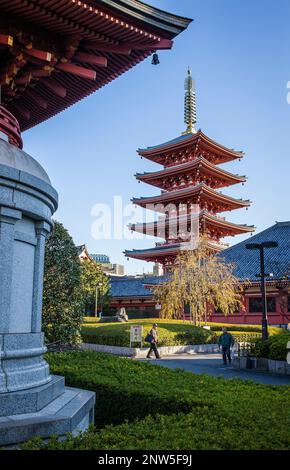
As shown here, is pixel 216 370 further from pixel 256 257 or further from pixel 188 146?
pixel 188 146

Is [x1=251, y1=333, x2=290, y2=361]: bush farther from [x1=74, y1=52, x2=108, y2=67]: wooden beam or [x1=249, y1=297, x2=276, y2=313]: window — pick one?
[x1=249, y1=297, x2=276, y2=313]: window

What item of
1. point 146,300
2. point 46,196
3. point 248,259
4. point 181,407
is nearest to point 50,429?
point 181,407

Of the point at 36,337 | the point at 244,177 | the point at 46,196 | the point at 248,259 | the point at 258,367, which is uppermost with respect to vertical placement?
the point at 244,177

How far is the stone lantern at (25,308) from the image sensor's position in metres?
5.47

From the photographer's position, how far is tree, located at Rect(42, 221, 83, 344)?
1535 cm

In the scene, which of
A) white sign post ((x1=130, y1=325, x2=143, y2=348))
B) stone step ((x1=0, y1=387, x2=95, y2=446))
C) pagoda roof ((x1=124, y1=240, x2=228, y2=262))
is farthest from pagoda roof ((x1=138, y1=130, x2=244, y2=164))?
stone step ((x1=0, y1=387, x2=95, y2=446))

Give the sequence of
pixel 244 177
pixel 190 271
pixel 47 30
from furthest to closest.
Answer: pixel 244 177
pixel 190 271
pixel 47 30

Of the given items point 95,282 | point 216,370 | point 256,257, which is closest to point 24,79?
Result: point 216,370

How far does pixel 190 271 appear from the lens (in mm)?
30000

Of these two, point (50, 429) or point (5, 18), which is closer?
point (50, 429)

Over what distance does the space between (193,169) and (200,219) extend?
4.40 m

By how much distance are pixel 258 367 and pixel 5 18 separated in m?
13.6

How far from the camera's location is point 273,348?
50.0 ft
